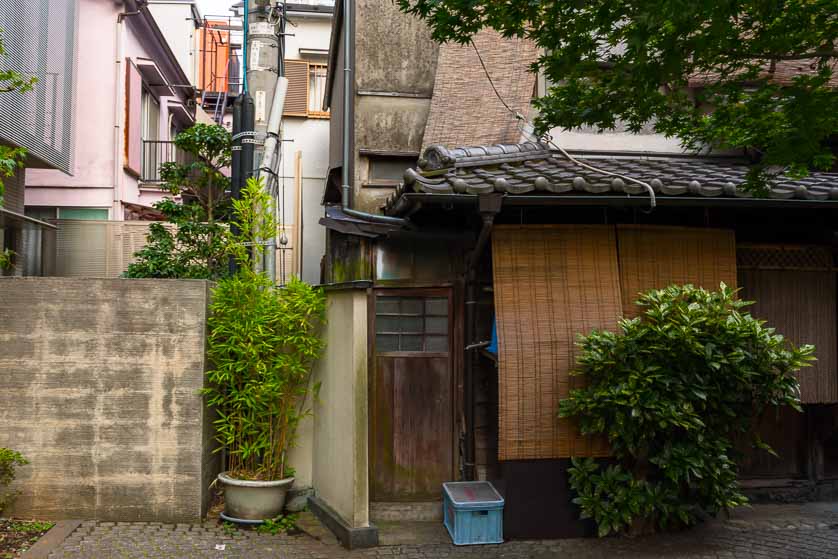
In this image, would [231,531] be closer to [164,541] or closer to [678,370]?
[164,541]

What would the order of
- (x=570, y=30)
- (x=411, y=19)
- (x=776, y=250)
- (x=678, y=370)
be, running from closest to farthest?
(x=570, y=30), (x=678, y=370), (x=776, y=250), (x=411, y=19)

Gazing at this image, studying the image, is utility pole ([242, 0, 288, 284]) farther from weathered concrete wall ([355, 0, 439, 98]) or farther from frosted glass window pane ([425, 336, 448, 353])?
frosted glass window pane ([425, 336, 448, 353])

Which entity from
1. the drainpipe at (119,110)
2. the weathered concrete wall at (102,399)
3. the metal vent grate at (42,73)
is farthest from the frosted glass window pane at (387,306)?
the drainpipe at (119,110)

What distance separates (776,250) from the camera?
29.5 feet

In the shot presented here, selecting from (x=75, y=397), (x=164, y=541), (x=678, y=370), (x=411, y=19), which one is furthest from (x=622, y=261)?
(x=75, y=397)

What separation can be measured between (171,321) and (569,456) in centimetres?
477

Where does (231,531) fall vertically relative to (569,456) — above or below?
Answer: below

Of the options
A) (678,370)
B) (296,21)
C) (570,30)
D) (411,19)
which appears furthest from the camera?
(296,21)

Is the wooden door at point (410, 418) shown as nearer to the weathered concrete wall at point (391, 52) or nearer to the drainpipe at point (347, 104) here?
the drainpipe at point (347, 104)

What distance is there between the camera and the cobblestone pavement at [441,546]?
24.5ft

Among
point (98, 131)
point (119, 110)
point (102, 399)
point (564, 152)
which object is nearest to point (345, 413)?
point (102, 399)

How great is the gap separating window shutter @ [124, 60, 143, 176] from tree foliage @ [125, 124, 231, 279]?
4.65 meters

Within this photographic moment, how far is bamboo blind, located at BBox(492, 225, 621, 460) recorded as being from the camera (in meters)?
7.96

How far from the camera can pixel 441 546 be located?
7980mm
